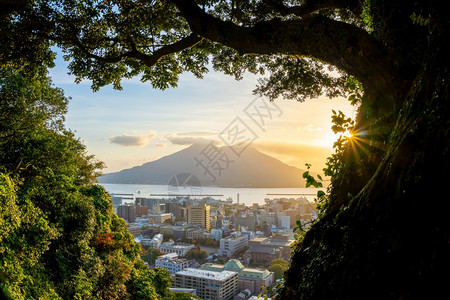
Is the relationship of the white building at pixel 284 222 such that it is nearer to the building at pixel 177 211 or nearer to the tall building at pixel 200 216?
the tall building at pixel 200 216

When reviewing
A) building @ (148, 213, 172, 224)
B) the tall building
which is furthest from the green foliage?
building @ (148, 213, 172, 224)

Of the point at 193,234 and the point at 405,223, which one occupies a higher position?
the point at 405,223

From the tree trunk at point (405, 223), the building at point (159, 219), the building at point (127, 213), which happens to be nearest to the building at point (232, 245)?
the building at point (159, 219)

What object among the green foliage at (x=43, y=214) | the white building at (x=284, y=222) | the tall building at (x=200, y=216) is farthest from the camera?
the tall building at (x=200, y=216)

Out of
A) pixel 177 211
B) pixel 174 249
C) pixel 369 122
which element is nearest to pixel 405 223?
pixel 369 122

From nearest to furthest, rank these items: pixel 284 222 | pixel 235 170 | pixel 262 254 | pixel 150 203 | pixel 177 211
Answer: pixel 262 254 → pixel 284 222 → pixel 177 211 → pixel 235 170 → pixel 150 203

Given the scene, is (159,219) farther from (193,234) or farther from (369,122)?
(369,122)

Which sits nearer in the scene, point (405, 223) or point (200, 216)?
point (405, 223)
